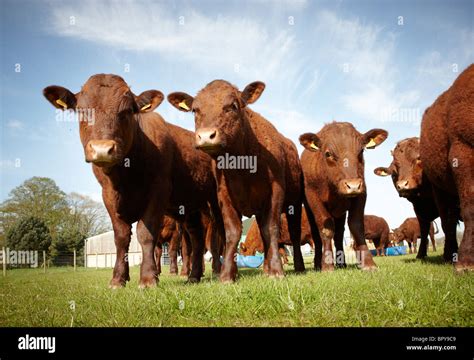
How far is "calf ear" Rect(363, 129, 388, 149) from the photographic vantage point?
7.46 metres

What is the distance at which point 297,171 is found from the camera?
28.5 ft

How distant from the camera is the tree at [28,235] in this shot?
21.8m

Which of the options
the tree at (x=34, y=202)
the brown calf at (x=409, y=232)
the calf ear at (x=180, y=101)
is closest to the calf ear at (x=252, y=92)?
the calf ear at (x=180, y=101)

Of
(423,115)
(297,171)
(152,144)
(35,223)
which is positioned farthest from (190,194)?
(35,223)

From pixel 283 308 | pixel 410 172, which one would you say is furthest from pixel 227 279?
pixel 410 172

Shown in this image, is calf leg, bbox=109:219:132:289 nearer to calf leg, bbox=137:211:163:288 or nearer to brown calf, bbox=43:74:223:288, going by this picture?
brown calf, bbox=43:74:223:288

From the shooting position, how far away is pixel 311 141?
25.2ft

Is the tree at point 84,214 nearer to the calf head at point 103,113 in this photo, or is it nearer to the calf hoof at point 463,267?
the calf head at point 103,113

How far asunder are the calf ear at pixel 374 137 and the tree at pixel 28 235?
780 inches

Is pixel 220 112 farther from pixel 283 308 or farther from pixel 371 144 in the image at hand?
pixel 371 144

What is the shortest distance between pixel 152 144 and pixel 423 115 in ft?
19.2

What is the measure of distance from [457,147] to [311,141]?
2.69 metres

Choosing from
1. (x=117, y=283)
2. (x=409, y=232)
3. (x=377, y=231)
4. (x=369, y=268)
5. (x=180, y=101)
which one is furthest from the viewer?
(x=409, y=232)

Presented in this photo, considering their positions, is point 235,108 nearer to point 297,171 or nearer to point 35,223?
point 297,171
